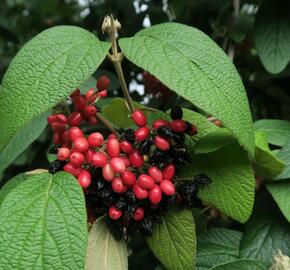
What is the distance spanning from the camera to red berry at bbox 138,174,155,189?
0.70 m

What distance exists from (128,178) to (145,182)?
0.02 meters

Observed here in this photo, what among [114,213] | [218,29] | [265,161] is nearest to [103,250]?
[114,213]

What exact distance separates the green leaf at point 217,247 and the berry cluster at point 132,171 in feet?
0.49

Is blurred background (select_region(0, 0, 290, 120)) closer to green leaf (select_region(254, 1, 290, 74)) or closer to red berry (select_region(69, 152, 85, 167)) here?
green leaf (select_region(254, 1, 290, 74))

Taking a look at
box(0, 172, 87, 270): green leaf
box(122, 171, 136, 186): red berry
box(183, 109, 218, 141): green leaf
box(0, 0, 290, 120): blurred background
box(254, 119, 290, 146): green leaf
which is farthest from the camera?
box(0, 0, 290, 120): blurred background

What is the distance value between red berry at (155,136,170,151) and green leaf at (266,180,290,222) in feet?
0.70

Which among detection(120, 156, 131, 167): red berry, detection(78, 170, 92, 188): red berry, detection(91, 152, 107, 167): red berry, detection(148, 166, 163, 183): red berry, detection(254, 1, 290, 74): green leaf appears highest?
detection(91, 152, 107, 167): red berry

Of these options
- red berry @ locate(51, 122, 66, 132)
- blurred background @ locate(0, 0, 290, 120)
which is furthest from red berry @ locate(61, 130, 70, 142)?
blurred background @ locate(0, 0, 290, 120)

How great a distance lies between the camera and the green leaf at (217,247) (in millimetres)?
845

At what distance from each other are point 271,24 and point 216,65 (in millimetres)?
462

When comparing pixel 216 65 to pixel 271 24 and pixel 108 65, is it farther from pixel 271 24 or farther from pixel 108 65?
pixel 108 65

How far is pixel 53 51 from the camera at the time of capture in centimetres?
69

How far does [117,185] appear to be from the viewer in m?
0.69

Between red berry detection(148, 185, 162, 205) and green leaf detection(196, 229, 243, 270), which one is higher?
red berry detection(148, 185, 162, 205)
